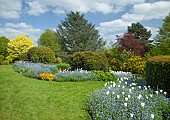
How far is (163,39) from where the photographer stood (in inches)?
1027

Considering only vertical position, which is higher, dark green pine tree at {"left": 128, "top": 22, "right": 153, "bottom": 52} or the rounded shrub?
A: dark green pine tree at {"left": 128, "top": 22, "right": 153, "bottom": 52}

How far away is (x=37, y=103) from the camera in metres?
8.11

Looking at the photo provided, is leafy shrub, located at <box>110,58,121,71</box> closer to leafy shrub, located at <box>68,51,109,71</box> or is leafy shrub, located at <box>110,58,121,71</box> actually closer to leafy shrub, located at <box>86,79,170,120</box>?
leafy shrub, located at <box>68,51,109,71</box>

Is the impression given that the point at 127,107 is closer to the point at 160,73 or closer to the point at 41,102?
the point at 160,73

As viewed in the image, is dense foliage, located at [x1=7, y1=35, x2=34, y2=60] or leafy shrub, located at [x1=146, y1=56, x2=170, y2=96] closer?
leafy shrub, located at [x1=146, y1=56, x2=170, y2=96]

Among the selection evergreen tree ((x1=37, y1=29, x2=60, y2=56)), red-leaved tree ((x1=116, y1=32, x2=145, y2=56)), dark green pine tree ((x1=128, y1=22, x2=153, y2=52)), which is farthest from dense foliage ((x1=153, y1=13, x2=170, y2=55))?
evergreen tree ((x1=37, y1=29, x2=60, y2=56))

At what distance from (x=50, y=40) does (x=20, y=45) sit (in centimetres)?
952

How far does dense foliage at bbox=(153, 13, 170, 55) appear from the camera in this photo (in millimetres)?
24356

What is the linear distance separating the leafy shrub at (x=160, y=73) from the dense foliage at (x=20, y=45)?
92.9 ft

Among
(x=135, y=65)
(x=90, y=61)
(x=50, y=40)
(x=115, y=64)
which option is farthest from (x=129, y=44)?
(x=50, y=40)

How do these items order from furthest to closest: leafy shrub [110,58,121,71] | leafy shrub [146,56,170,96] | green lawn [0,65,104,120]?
1. leafy shrub [110,58,121,71]
2. leafy shrub [146,56,170,96]
3. green lawn [0,65,104,120]

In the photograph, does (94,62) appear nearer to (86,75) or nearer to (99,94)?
(86,75)

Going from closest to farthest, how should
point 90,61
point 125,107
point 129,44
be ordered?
point 125,107 → point 90,61 → point 129,44

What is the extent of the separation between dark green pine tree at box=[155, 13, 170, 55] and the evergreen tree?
20.0 meters
